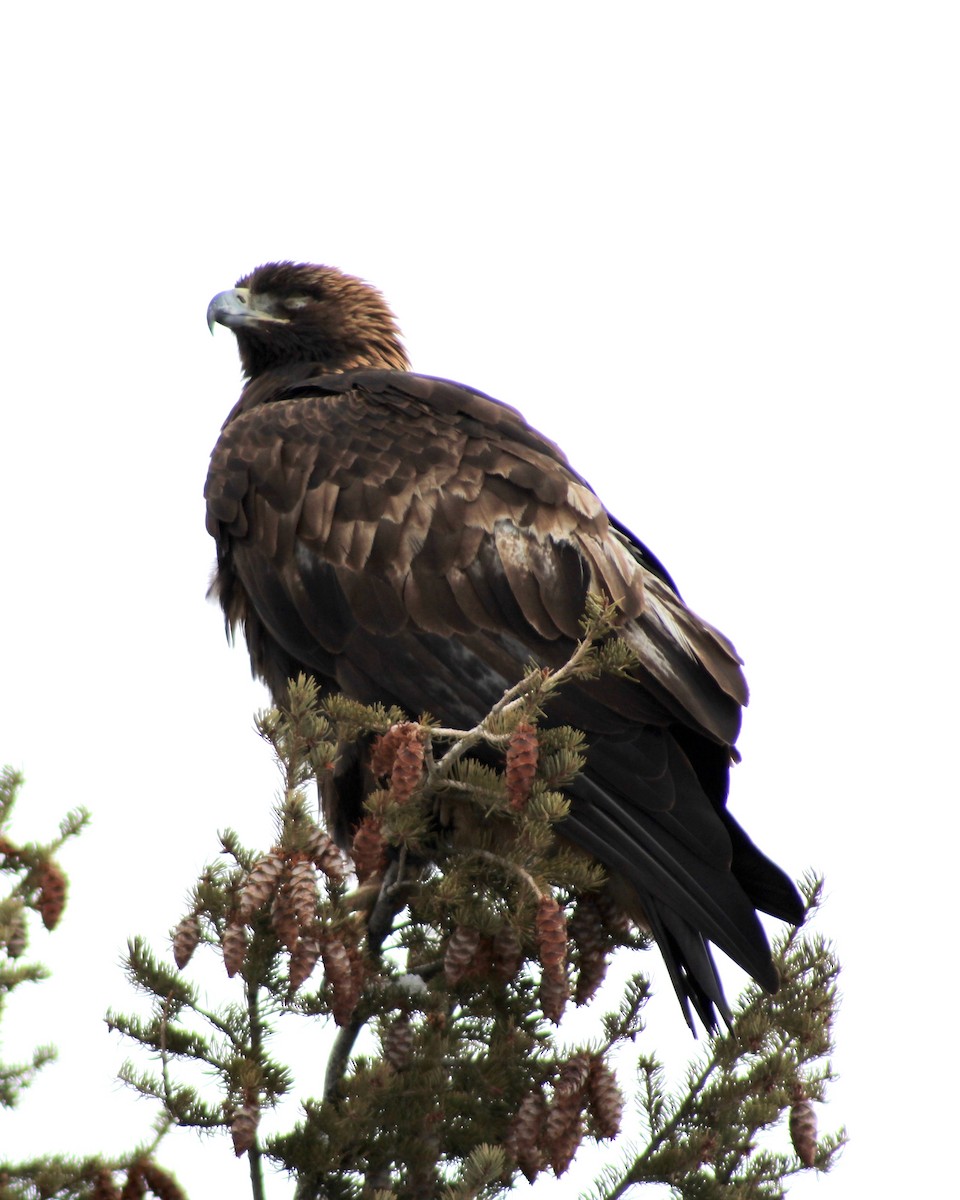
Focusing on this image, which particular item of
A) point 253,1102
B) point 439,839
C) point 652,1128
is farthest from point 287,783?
point 652,1128

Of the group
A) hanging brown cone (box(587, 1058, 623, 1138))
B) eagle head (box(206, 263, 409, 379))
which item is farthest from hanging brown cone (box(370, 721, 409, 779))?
eagle head (box(206, 263, 409, 379))

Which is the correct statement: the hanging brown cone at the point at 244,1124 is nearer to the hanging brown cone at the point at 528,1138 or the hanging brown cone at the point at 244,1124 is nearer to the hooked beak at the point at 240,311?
the hanging brown cone at the point at 528,1138

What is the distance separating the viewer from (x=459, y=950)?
12.4ft

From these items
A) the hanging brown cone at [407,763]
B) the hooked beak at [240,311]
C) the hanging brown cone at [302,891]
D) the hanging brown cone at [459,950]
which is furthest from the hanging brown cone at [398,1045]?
the hooked beak at [240,311]

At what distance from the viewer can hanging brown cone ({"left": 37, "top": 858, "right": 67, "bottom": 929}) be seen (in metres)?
3.58

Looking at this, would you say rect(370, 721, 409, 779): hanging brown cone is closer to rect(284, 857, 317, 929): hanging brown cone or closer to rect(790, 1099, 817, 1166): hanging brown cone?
rect(284, 857, 317, 929): hanging brown cone

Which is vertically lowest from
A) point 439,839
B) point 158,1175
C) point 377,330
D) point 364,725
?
point 158,1175

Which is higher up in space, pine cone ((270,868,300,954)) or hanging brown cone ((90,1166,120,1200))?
pine cone ((270,868,300,954))

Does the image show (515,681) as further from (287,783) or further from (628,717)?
(287,783)

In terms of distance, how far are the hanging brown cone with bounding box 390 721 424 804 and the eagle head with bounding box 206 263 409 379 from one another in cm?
377

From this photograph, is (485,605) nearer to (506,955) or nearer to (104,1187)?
(506,955)

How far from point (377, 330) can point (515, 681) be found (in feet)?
9.19

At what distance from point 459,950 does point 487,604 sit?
1626 mm

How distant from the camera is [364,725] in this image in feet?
11.4
